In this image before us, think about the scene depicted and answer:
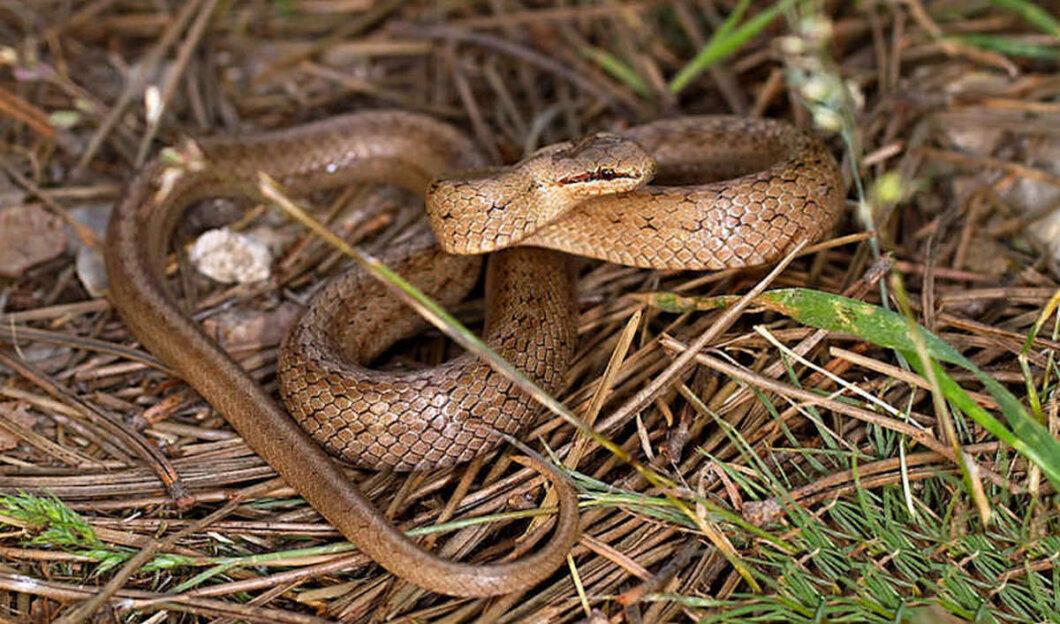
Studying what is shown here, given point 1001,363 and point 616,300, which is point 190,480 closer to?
point 616,300

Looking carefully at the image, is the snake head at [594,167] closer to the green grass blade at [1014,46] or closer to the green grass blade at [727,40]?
the green grass blade at [727,40]

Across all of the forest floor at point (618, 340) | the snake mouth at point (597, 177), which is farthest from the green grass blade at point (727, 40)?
the snake mouth at point (597, 177)

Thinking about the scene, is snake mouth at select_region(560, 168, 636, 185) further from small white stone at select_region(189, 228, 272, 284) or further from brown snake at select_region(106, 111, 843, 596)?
small white stone at select_region(189, 228, 272, 284)

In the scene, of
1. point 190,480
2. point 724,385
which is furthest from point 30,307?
point 724,385

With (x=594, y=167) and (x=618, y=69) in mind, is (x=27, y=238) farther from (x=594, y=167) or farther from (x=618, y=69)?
(x=618, y=69)

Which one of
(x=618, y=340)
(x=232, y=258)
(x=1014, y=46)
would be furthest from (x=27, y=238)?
(x=1014, y=46)

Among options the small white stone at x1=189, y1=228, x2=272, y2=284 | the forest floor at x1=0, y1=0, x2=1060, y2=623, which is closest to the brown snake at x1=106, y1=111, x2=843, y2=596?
the forest floor at x1=0, y1=0, x2=1060, y2=623
